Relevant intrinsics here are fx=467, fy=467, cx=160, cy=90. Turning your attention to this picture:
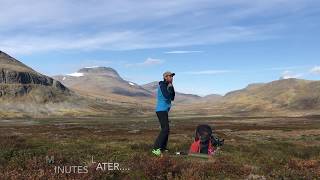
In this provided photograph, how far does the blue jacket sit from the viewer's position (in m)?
16.3

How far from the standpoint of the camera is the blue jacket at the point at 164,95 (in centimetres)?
1631

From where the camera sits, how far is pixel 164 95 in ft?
53.8

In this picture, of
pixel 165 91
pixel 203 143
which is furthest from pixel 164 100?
pixel 203 143

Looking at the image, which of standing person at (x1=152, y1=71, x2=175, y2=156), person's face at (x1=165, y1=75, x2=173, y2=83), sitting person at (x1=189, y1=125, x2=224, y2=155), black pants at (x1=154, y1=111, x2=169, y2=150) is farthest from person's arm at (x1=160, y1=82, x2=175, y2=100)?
sitting person at (x1=189, y1=125, x2=224, y2=155)

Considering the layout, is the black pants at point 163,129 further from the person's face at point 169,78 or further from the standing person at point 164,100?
the person's face at point 169,78

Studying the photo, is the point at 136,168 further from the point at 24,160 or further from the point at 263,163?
the point at 263,163

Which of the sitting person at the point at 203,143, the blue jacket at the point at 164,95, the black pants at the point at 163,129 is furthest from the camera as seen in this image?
the sitting person at the point at 203,143

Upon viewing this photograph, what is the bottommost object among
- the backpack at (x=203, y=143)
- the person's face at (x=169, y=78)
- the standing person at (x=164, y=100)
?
the backpack at (x=203, y=143)

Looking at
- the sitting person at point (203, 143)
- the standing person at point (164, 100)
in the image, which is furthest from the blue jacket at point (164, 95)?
the sitting person at point (203, 143)

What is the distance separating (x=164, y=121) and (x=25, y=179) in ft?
23.2

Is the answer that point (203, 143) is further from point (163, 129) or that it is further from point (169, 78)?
point (169, 78)

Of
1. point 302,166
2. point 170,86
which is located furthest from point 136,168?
point 302,166

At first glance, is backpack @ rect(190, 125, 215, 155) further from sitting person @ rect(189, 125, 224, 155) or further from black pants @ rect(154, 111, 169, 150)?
black pants @ rect(154, 111, 169, 150)

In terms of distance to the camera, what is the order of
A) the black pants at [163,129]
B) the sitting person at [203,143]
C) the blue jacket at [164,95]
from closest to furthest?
the blue jacket at [164,95], the black pants at [163,129], the sitting person at [203,143]
